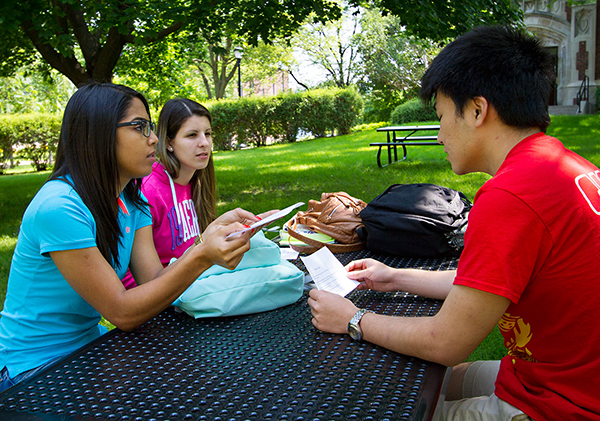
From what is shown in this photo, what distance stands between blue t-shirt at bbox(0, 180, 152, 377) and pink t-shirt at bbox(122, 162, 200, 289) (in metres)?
0.94

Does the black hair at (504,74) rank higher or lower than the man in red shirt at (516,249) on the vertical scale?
higher

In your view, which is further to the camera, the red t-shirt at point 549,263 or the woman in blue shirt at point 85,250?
the woman in blue shirt at point 85,250

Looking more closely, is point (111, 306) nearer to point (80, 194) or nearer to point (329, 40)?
point (80, 194)

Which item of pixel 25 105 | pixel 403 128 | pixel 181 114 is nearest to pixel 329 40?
pixel 25 105

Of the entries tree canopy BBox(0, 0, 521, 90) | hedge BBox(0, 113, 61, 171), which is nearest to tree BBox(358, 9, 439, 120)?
hedge BBox(0, 113, 61, 171)

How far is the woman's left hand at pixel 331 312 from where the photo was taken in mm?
1787

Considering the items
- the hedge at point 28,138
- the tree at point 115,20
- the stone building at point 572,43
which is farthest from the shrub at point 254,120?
the tree at point 115,20

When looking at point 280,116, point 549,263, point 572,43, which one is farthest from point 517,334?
point 572,43

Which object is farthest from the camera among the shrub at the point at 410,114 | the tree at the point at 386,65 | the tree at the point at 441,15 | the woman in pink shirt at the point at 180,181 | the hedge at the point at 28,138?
the tree at the point at 386,65

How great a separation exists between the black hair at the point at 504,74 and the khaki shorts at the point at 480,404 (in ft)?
2.91

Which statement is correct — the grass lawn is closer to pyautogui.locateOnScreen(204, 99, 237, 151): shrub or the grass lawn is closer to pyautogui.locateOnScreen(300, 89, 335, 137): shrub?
pyautogui.locateOnScreen(204, 99, 237, 151): shrub

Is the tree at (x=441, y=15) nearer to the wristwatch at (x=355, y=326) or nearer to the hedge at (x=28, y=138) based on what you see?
the wristwatch at (x=355, y=326)

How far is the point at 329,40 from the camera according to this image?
122 feet

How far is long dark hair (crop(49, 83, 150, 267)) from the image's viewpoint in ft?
6.27
